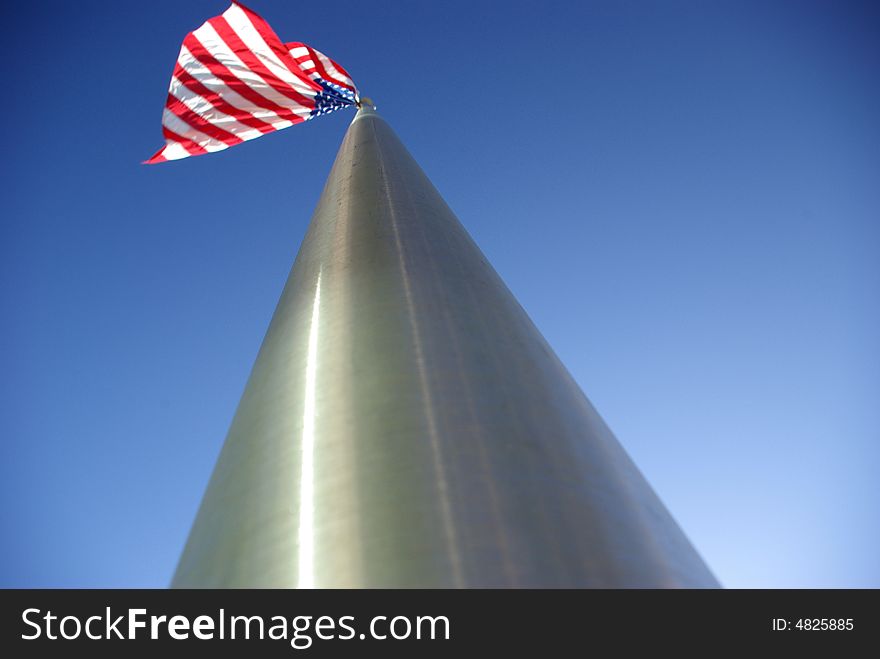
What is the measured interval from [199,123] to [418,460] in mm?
7093

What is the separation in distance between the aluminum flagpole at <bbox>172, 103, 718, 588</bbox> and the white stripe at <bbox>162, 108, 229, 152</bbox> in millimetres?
5427

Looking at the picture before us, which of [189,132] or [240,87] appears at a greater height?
[240,87]

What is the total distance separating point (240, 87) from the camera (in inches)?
335

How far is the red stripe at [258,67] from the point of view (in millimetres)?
8594

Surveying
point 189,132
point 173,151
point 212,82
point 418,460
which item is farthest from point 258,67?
point 418,460

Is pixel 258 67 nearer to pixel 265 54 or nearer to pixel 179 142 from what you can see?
pixel 265 54

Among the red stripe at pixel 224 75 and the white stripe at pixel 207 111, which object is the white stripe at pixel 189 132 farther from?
the red stripe at pixel 224 75

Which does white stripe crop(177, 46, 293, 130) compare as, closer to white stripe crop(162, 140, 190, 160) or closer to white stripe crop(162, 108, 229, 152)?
white stripe crop(162, 108, 229, 152)

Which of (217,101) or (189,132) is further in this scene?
(217,101)

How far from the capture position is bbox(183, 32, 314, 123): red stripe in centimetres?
852

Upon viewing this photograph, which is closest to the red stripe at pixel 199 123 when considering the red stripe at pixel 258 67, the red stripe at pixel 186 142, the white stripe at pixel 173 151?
the red stripe at pixel 186 142
